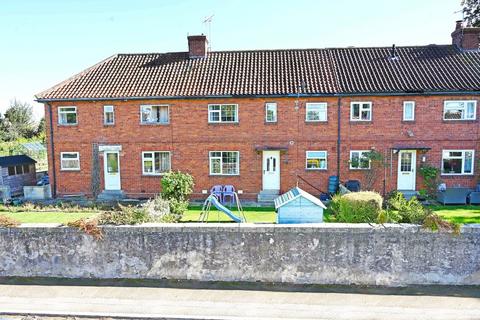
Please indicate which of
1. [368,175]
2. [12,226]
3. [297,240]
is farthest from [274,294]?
[368,175]

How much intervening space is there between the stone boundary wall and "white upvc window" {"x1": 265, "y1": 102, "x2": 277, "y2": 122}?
9.88 m

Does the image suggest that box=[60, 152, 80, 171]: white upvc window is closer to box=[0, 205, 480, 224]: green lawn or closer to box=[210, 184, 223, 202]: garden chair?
box=[0, 205, 480, 224]: green lawn

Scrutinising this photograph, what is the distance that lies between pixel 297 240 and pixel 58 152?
50.7 feet

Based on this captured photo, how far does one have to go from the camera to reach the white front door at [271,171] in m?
17.5

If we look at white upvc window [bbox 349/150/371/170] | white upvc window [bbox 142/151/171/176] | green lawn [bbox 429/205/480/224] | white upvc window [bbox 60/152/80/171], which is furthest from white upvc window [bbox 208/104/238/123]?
green lawn [bbox 429/205/480/224]

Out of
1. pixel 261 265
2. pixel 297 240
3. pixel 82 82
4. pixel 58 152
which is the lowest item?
pixel 261 265

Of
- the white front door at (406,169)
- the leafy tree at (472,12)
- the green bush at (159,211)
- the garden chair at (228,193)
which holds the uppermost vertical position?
the leafy tree at (472,12)

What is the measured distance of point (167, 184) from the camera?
44.8 ft

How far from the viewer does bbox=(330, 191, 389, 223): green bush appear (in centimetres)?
898

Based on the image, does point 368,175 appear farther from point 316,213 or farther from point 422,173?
point 316,213

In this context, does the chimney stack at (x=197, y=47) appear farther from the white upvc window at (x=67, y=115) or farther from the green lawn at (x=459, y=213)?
the green lawn at (x=459, y=213)

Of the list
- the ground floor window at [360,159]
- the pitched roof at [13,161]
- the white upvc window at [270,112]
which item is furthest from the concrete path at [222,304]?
the pitched roof at [13,161]

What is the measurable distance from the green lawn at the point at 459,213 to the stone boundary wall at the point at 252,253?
5.28m

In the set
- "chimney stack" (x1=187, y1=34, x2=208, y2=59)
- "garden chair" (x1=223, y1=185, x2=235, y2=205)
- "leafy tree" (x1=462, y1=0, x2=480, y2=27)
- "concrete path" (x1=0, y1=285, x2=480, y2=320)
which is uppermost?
"leafy tree" (x1=462, y1=0, x2=480, y2=27)
